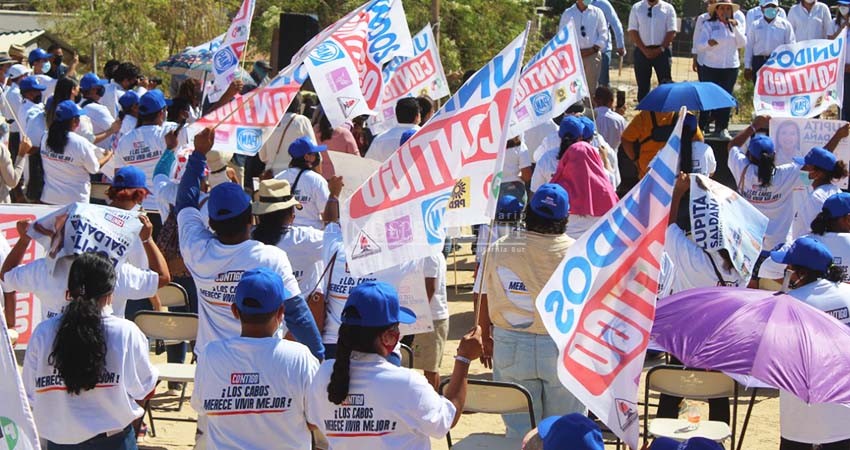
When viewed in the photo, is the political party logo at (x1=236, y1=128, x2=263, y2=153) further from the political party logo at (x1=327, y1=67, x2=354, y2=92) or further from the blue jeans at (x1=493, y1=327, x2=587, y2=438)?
the blue jeans at (x1=493, y1=327, x2=587, y2=438)

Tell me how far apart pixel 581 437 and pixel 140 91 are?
11941mm

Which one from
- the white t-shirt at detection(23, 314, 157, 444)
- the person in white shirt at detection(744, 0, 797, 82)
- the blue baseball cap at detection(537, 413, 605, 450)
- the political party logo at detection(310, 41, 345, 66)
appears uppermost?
the political party logo at detection(310, 41, 345, 66)

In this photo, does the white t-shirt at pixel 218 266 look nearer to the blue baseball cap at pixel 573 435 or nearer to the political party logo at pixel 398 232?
the political party logo at pixel 398 232

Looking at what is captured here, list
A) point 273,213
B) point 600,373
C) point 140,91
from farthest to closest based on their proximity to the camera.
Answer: point 140,91 → point 273,213 → point 600,373

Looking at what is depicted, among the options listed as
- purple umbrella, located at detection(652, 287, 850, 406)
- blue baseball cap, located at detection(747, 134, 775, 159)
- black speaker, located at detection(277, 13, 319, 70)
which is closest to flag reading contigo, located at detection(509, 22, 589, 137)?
blue baseball cap, located at detection(747, 134, 775, 159)

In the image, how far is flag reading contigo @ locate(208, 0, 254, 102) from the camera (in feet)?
36.4

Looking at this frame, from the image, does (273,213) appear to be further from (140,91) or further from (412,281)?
(140,91)

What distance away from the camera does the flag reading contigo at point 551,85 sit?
11.0 m

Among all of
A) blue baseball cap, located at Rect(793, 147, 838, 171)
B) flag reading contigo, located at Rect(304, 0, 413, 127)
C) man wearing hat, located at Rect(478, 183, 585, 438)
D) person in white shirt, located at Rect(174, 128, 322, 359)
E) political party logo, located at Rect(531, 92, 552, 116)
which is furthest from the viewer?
political party logo, located at Rect(531, 92, 552, 116)

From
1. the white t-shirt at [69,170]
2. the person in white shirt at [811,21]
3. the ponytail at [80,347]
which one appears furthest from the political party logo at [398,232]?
the person in white shirt at [811,21]

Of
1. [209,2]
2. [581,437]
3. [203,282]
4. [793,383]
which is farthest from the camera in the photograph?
[209,2]

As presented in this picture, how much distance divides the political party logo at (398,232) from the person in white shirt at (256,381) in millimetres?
1044

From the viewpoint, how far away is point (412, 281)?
26.7ft

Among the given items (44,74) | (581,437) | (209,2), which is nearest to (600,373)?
(581,437)
